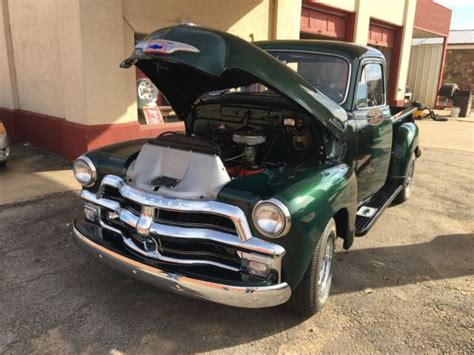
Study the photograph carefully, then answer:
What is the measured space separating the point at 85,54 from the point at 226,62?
4.33 metres

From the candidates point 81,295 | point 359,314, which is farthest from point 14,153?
point 359,314

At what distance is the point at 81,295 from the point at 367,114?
2778 mm

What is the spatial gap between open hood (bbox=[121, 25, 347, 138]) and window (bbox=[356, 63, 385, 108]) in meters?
0.71

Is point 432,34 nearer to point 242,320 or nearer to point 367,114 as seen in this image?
point 367,114

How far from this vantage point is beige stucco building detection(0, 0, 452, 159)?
20.5 ft

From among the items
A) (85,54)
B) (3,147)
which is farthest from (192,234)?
(3,147)

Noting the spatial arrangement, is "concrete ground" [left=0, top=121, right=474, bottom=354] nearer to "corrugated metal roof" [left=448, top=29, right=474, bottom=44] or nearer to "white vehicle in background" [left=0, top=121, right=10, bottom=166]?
"white vehicle in background" [left=0, top=121, right=10, bottom=166]

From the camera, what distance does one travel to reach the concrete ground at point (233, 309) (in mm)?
2623

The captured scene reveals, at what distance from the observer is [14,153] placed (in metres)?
7.39

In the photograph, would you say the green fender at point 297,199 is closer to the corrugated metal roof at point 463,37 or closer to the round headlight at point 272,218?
the round headlight at point 272,218

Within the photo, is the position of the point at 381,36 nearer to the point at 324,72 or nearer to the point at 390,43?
the point at 390,43

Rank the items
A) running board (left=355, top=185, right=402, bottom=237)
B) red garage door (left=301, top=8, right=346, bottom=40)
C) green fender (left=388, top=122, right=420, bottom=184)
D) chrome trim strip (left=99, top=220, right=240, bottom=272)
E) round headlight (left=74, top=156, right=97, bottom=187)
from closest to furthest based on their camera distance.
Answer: chrome trim strip (left=99, top=220, right=240, bottom=272)
round headlight (left=74, top=156, right=97, bottom=187)
running board (left=355, top=185, right=402, bottom=237)
green fender (left=388, top=122, right=420, bottom=184)
red garage door (left=301, top=8, right=346, bottom=40)

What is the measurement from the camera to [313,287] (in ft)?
8.87

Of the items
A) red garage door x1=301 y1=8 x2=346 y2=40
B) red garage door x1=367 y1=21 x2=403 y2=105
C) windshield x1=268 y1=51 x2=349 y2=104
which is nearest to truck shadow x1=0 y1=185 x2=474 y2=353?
windshield x1=268 y1=51 x2=349 y2=104
